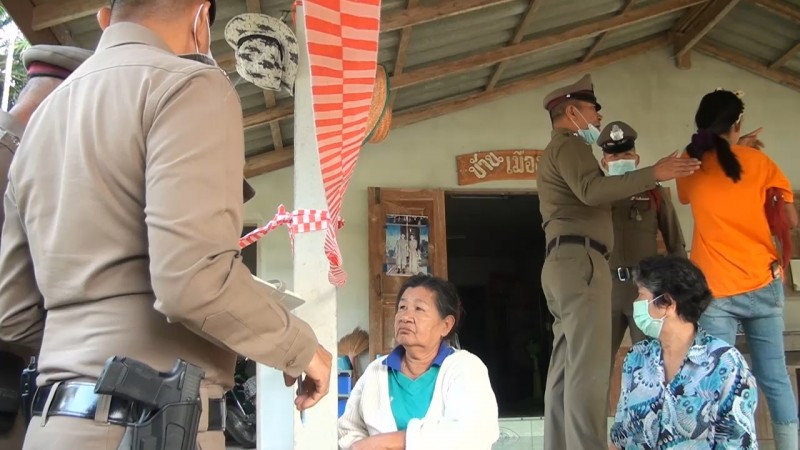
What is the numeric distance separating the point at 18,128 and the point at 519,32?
4.25 metres

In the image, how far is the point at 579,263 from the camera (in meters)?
2.98

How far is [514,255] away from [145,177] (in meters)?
9.26

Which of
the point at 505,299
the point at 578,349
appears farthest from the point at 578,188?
the point at 505,299

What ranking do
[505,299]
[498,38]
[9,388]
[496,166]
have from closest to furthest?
[9,388] < [498,38] < [496,166] < [505,299]

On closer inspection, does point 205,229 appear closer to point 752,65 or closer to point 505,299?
point 752,65

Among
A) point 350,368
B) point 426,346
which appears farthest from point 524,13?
point 426,346

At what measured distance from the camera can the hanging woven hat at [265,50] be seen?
2.55 metres

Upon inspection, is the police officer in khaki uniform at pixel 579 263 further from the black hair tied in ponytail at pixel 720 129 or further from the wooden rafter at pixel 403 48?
the wooden rafter at pixel 403 48

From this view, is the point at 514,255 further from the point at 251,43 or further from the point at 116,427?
the point at 116,427

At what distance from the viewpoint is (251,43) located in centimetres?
271

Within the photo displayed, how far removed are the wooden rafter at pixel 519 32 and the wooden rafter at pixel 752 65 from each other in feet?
6.79

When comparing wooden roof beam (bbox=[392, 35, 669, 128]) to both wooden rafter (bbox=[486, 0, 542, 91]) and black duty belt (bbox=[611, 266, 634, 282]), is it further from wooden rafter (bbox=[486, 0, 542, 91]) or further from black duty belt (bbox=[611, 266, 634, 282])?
black duty belt (bbox=[611, 266, 634, 282])

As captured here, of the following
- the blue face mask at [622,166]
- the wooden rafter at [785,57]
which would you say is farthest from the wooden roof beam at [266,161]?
the wooden rafter at [785,57]

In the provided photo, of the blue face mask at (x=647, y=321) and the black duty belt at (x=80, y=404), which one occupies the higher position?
the blue face mask at (x=647, y=321)
